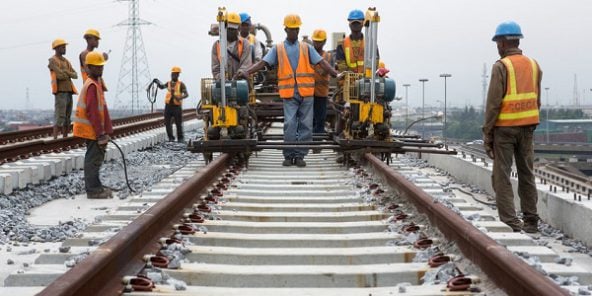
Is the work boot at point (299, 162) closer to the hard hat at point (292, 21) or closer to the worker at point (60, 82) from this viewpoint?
the hard hat at point (292, 21)

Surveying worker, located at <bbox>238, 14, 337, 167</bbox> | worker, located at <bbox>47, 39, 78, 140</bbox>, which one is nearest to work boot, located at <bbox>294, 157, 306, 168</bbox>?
worker, located at <bbox>238, 14, 337, 167</bbox>

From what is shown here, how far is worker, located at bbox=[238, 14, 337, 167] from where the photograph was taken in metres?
8.04

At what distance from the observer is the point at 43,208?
6.80 metres

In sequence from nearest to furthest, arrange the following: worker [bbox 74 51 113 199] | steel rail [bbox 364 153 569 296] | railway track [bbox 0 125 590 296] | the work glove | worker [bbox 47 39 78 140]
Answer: steel rail [bbox 364 153 569 296]
railway track [bbox 0 125 590 296]
the work glove
worker [bbox 74 51 113 199]
worker [bbox 47 39 78 140]

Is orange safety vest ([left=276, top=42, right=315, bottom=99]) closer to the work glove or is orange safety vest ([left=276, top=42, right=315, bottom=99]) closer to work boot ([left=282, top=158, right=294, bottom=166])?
work boot ([left=282, top=158, right=294, bottom=166])

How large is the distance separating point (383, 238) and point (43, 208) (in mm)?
4055

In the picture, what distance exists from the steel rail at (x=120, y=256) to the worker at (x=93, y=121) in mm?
2752

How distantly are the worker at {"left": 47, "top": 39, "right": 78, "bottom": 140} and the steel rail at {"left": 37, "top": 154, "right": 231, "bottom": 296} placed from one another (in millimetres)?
7494

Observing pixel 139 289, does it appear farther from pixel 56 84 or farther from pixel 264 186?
pixel 56 84

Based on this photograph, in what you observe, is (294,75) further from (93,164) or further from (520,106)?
(520,106)

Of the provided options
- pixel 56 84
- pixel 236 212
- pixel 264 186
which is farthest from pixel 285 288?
pixel 56 84

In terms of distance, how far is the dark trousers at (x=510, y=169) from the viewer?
17.7 ft

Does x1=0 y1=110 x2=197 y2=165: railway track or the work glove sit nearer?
the work glove

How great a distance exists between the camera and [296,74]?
26.8 ft
